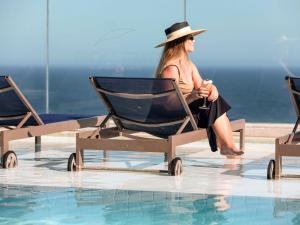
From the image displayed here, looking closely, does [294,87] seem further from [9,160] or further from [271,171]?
[9,160]

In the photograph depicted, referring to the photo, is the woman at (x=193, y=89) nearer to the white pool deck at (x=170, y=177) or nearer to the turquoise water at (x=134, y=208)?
the white pool deck at (x=170, y=177)

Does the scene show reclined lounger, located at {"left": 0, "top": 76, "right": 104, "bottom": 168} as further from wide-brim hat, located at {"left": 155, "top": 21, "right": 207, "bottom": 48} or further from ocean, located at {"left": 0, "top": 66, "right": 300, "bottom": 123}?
ocean, located at {"left": 0, "top": 66, "right": 300, "bottom": 123}

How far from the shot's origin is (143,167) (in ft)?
24.5

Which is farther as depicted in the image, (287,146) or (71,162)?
(71,162)

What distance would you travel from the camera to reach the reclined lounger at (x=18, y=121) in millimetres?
7148

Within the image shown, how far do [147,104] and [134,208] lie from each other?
5.86ft

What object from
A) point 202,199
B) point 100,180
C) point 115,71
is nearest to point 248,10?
point 115,71

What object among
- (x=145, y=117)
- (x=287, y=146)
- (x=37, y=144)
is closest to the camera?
(x=287, y=146)

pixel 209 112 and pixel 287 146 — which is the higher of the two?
pixel 209 112

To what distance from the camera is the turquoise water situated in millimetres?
4984

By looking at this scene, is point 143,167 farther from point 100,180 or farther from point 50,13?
point 50,13

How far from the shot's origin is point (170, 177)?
668 centimetres

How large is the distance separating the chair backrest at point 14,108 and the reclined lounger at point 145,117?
56 centimetres

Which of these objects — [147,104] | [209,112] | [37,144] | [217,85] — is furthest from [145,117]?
[217,85]
